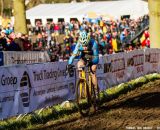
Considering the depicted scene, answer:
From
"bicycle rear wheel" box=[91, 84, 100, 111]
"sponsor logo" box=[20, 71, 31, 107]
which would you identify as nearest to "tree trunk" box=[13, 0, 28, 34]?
"bicycle rear wheel" box=[91, 84, 100, 111]

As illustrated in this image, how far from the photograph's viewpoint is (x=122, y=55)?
704 inches

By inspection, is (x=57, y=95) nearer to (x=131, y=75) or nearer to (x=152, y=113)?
(x=152, y=113)

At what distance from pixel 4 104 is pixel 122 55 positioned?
284 inches

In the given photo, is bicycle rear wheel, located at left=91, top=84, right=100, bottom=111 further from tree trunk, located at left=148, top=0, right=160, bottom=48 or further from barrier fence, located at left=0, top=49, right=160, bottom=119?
tree trunk, located at left=148, top=0, right=160, bottom=48

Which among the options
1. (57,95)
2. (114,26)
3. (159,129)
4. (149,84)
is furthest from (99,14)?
(159,129)

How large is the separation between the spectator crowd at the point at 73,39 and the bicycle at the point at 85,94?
578cm

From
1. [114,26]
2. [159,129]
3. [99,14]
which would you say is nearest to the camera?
[159,129]

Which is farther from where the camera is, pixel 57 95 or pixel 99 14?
pixel 99 14

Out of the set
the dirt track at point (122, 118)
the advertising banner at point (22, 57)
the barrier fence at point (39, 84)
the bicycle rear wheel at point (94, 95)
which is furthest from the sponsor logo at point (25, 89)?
the advertising banner at point (22, 57)

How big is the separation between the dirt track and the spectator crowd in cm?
530

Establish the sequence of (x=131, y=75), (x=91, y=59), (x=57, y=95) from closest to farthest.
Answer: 1. (x=91, y=59)
2. (x=57, y=95)
3. (x=131, y=75)

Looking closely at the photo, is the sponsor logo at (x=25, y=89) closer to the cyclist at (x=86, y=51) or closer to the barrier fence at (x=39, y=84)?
the barrier fence at (x=39, y=84)

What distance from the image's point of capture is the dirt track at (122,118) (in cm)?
1086

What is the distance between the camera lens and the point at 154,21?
25047mm
